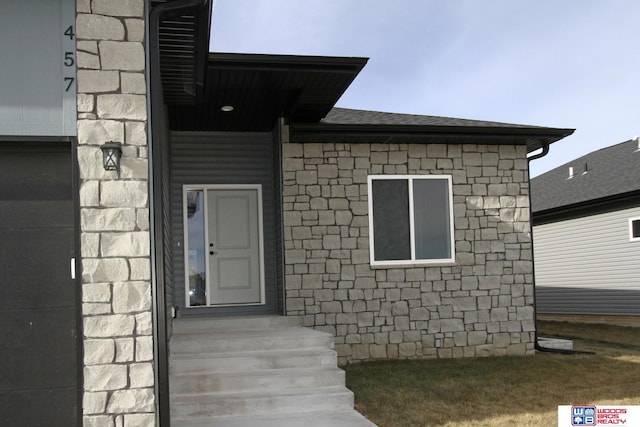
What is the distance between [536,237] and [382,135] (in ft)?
33.6

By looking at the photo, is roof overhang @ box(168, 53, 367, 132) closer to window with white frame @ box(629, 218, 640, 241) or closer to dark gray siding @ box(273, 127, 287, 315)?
dark gray siding @ box(273, 127, 287, 315)

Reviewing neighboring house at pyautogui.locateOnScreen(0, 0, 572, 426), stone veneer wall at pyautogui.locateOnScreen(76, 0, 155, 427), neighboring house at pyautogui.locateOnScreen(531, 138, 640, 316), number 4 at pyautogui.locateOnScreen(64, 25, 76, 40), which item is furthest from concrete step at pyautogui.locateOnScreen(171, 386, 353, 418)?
neighboring house at pyautogui.locateOnScreen(531, 138, 640, 316)

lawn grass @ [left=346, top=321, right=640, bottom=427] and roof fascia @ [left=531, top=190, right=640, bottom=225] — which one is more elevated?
roof fascia @ [left=531, top=190, right=640, bottom=225]

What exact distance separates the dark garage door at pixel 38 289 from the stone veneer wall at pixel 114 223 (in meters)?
0.16

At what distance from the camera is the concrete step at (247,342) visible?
6988 millimetres

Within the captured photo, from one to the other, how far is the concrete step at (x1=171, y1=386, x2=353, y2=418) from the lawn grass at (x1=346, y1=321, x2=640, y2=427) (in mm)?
281

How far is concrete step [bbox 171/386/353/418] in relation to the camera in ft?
19.7

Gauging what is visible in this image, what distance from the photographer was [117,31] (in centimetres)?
444

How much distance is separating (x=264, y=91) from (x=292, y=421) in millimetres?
4008

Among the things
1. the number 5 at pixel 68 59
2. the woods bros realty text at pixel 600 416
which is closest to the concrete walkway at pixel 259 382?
the woods bros realty text at pixel 600 416

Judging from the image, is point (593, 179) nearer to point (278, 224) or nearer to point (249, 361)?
point (278, 224)

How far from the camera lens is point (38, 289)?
14.4 feet

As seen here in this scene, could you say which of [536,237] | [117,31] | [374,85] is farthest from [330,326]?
[374,85]

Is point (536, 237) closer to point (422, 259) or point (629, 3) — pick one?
point (629, 3)
